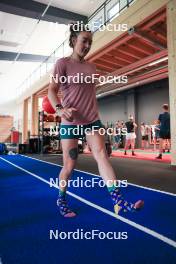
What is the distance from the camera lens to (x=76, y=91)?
1.77 meters

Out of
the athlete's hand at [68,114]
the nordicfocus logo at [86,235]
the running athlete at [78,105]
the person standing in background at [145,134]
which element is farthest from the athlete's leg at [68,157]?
the person standing in background at [145,134]

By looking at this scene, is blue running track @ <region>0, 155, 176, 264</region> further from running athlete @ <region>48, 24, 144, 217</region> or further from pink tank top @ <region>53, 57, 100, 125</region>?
pink tank top @ <region>53, 57, 100, 125</region>

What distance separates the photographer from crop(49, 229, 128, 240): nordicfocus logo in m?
1.49

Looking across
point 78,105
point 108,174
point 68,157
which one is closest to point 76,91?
point 78,105

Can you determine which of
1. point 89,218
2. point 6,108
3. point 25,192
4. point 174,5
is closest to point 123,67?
point 174,5

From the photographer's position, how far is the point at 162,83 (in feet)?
45.0

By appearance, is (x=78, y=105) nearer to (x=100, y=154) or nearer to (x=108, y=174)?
(x=100, y=154)

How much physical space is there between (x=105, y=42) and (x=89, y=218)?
6.94 metres

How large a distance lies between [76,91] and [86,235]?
3.37ft

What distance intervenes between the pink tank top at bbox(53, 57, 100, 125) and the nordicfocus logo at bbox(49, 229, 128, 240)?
774 millimetres

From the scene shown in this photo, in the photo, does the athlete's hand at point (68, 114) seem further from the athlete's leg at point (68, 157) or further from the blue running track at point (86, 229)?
the blue running track at point (86, 229)

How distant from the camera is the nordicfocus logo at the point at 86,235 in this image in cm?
149

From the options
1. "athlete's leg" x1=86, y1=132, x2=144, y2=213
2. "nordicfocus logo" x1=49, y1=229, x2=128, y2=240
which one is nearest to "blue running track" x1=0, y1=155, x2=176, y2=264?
"nordicfocus logo" x1=49, y1=229, x2=128, y2=240

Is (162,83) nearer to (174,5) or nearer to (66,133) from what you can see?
(174,5)
